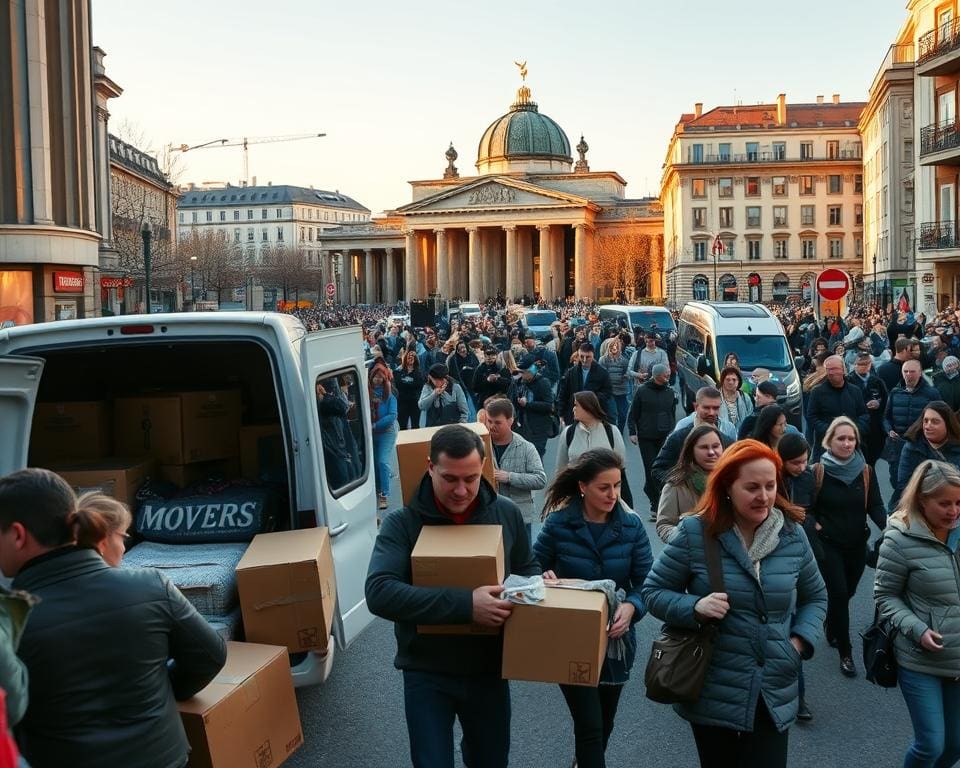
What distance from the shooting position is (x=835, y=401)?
439 inches

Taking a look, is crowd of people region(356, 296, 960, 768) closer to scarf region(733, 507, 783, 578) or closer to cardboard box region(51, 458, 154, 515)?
scarf region(733, 507, 783, 578)

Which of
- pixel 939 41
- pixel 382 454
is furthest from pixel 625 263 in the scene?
pixel 382 454

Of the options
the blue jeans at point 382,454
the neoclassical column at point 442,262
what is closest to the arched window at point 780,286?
the neoclassical column at point 442,262

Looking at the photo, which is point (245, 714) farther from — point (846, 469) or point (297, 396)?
point (846, 469)

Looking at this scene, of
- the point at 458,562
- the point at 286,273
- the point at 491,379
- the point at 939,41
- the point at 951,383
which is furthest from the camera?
the point at 286,273

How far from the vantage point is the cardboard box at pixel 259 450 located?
6.96 m

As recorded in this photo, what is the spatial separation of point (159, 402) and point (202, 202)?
172616mm

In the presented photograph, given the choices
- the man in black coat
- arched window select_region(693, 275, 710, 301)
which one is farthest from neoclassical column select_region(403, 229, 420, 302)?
the man in black coat

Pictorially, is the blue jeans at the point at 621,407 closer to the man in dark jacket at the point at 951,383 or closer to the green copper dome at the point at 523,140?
the man in dark jacket at the point at 951,383

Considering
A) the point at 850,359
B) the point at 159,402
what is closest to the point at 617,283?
the point at 850,359

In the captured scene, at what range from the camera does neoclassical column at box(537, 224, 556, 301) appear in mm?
101688

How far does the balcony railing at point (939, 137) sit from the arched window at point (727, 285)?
46.8 meters

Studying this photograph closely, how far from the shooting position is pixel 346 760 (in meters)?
5.58

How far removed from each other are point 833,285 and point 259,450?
34.1 feet
